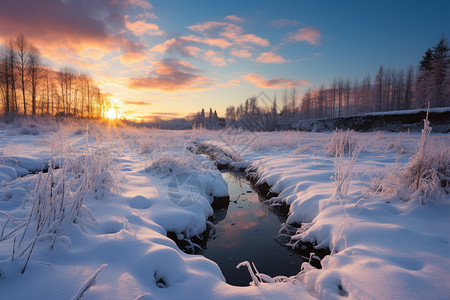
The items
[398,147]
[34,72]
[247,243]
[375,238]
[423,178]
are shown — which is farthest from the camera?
[34,72]

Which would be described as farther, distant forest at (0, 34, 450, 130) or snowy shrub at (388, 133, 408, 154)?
distant forest at (0, 34, 450, 130)

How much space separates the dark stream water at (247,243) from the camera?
2.36 m

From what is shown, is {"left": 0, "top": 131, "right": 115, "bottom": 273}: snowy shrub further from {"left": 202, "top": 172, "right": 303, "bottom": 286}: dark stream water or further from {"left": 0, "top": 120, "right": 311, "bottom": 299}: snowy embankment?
{"left": 202, "top": 172, "right": 303, "bottom": 286}: dark stream water

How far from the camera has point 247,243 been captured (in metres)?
2.91

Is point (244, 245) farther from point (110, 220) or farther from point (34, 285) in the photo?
point (34, 285)

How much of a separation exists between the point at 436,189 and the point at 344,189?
1011mm

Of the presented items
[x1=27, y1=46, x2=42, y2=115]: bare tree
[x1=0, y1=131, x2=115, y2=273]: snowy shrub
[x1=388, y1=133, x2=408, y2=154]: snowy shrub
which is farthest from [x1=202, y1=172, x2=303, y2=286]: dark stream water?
[x1=27, y1=46, x2=42, y2=115]: bare tree

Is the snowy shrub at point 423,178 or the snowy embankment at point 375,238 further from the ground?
the snowy shrub at point 423,178

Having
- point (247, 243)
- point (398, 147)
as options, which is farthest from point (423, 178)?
point (398, 147)

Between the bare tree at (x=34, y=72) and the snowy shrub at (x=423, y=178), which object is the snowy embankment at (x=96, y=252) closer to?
the snowy shrub at (x=423, y=178)

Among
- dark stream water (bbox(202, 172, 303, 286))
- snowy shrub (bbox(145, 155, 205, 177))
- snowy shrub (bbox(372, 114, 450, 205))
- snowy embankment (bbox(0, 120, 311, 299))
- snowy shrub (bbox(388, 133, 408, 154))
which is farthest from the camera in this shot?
snowy shrub (bbox(388, 133, 408, 154))

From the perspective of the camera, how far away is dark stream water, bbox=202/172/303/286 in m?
2.36

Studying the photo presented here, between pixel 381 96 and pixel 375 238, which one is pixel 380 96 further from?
pixel 375 238

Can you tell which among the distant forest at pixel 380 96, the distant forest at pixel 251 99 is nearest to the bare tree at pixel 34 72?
the distant forest at pixel 251 99
